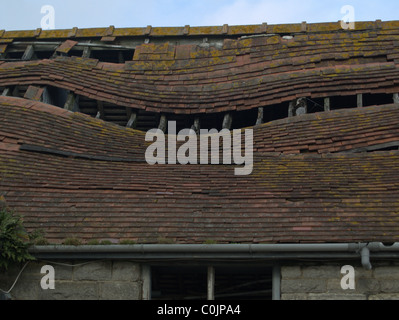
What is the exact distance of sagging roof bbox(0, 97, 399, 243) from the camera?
8.81 m

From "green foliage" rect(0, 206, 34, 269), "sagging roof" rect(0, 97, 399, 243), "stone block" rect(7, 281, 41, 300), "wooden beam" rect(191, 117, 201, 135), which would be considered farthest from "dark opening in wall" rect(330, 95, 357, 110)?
"stone block" rect(7, 281, 41, 300)

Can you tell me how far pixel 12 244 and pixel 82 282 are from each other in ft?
3.07

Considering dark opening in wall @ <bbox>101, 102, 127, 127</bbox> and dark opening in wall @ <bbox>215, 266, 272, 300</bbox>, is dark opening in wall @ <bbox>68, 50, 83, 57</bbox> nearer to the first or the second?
dark opening in wall @ <bbox>101, 102, 127, 127</bbox>

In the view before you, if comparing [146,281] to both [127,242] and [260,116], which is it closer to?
[127,242]

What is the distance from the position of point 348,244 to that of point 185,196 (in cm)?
238

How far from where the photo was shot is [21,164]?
1079 centimetres

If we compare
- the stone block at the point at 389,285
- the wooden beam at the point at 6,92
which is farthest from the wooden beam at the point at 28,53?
the stone block at the point at 389,285

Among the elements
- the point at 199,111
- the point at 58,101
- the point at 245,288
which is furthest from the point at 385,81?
the point at 58,101

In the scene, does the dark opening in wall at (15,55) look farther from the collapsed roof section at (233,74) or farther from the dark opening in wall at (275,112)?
the dark opening in wall at (275,112)

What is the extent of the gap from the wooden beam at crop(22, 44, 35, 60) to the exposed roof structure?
2 centimetres

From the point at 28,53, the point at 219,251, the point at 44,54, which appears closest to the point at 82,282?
the point at 219,251

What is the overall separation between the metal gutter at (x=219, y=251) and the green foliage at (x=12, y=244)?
113 millimetres

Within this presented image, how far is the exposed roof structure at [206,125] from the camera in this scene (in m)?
9.07

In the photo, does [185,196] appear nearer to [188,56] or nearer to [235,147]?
[235,147]
